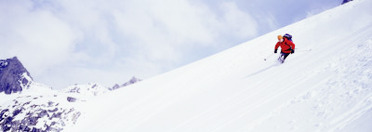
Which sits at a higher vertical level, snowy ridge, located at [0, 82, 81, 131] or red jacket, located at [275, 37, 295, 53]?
snowy ridge, located at [0, 82, 81, 131]

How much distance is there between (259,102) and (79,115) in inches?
1680

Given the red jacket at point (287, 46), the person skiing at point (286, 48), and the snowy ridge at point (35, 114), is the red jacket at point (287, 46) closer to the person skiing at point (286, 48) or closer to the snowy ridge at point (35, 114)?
the person skiing at point (286, 48)

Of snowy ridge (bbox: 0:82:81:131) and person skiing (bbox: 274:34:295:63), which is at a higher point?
snowy ridge (bbox: 0:82:81:131)

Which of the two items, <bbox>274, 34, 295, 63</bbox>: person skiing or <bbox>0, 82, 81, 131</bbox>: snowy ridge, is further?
<bbox>0, 82, 81, 131</bbox>: snowy ridge

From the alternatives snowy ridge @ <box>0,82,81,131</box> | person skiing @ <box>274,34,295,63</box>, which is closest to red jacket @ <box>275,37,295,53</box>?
person skiing @ <box>274,34,295,63</box>

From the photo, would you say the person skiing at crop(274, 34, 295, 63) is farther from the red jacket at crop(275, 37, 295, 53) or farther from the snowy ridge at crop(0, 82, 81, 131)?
the snowy ridge at crop(0, 82, 81, 131)

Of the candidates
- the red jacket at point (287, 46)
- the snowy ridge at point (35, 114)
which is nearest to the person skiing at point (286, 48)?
the red jacket at point (287, 46)

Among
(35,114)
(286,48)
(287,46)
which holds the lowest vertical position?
(286,48)

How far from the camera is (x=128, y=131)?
660 inches

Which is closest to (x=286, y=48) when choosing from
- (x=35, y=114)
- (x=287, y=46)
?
(x=287, y=46)

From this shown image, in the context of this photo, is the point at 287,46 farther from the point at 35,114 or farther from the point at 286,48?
the point at 35,114

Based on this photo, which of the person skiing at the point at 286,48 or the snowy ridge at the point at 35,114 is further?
the snowy ridge at the point at 35,114

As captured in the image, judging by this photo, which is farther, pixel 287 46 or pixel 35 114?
pixel 35 114

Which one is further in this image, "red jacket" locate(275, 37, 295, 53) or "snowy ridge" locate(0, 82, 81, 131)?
"snowy ridge" locate(0, 82, 81, 131)
